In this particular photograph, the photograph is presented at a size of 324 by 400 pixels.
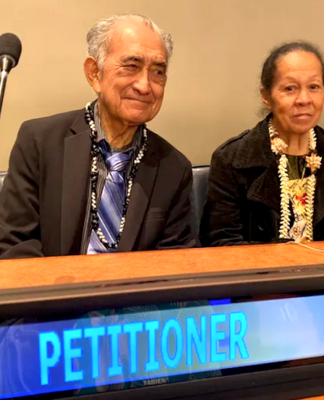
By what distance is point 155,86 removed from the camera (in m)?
1.24

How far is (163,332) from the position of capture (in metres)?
0.63

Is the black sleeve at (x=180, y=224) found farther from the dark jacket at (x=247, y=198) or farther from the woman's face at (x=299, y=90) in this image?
the woman's face at (x=299, y=90)

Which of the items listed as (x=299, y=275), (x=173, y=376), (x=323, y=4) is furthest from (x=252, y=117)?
(x=173, y=376)

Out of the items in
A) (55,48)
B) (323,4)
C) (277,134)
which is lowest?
(277,134)

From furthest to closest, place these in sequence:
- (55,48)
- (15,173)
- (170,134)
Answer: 1. (170,134)
2. (55,48)
3. (15,173)

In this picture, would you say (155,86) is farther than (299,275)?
Yes

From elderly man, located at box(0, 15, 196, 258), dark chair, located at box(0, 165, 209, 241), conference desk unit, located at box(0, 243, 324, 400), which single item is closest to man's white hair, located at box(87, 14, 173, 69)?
elderly man, located at box(0, 15, 196, 258)

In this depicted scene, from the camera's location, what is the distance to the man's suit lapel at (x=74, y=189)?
1.17 m

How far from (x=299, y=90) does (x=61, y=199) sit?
0.78 meters

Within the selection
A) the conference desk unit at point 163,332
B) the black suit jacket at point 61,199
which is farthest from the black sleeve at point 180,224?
the conference desk unit at point 163,332

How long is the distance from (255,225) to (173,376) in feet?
2.92

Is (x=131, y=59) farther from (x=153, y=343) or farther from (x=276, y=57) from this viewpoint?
(x=153, y=343)

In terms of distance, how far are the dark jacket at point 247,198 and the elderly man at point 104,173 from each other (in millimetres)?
205

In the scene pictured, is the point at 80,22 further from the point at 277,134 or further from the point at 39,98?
the point at 277,134
